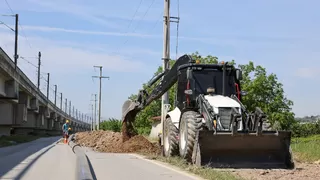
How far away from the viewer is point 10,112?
47.5 meters

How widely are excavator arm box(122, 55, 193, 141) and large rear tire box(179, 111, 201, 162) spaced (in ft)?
9.47

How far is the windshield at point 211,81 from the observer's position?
55.7ft

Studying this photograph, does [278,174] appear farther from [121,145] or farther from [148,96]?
[121,145]

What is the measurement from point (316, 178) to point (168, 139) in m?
7.03

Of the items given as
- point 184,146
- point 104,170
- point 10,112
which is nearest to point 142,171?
point 104,170

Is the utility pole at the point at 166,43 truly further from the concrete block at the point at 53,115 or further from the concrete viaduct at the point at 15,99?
the concrete block at the point at 53,115

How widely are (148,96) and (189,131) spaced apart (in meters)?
7.60

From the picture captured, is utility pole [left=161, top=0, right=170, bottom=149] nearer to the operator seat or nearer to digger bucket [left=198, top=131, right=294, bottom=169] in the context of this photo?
the operator seat

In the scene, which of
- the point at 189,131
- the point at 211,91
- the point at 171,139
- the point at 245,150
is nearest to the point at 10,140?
the point at 171,139

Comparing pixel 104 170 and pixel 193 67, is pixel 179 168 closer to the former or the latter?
pixel 104 170

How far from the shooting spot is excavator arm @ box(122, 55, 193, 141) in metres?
18.9

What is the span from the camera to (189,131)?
1502cm

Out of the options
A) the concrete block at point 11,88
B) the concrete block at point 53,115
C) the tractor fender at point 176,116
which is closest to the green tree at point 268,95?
the concrete block at point 11,88

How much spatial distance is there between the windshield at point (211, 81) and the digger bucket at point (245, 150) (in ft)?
10.0
